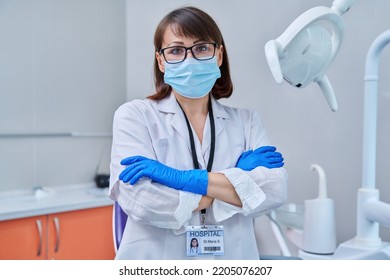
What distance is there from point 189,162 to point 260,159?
0.16m

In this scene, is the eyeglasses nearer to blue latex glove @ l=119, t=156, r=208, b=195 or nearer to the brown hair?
the brown hair

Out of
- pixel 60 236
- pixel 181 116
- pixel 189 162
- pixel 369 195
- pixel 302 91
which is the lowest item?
pixel 60 236

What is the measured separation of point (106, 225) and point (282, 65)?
1.42 m

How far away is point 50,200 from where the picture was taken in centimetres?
174

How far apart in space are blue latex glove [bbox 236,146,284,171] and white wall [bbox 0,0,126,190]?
70cm

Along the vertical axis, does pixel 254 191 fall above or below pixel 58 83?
below

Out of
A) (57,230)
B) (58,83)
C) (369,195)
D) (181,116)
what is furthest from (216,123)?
(57,230)

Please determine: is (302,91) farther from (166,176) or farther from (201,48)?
(166,176)

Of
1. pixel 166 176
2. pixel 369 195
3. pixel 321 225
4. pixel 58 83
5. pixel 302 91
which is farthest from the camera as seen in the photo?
pixel 58 83

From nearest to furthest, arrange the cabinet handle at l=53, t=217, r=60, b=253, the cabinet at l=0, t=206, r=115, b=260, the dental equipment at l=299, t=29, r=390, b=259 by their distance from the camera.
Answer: the dental equipment at l=299, t=29, r=390, b=259, the cabinet at l=0, t=206, r=115, b=260, the cabinet handle at l=53, t=217, r=60, b=253

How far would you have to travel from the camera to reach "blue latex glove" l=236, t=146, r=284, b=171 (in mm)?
861

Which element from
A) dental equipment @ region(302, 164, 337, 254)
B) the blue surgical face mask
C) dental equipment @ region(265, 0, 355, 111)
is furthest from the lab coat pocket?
dental equipment @ region(302, 164, 337, 254)

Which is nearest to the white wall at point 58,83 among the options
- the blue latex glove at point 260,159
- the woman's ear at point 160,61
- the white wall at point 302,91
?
the white wall at point 302,91

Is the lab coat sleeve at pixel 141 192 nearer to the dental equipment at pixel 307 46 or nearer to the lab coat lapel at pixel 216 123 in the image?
the lab coat lapel at pixel 216 123
